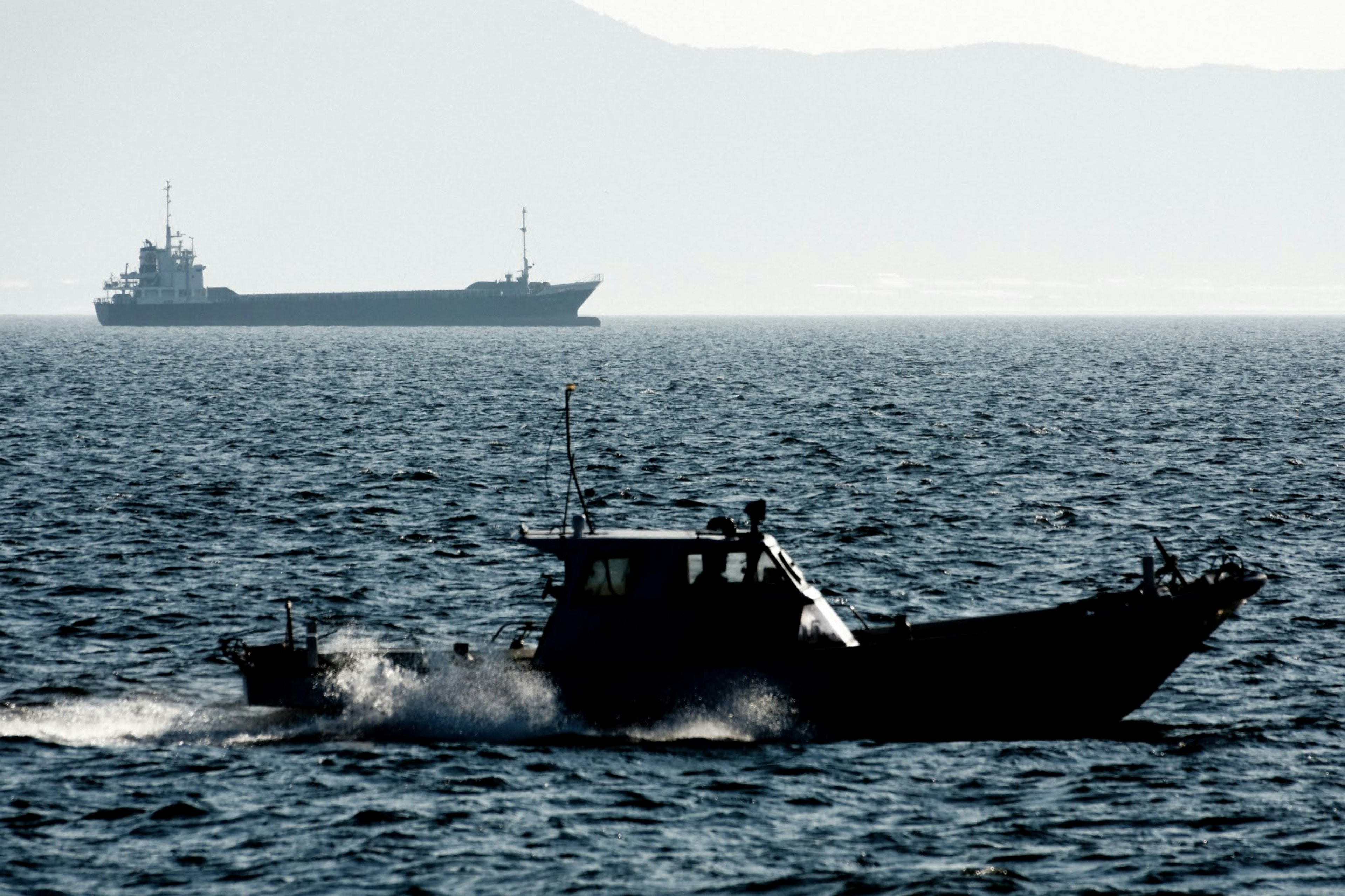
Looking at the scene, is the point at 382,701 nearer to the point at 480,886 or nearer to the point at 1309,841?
the point at 480,886

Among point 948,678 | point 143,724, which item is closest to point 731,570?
point 948,678

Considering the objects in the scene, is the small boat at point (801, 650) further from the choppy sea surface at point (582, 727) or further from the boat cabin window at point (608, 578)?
the choppy sea surface at point (582, 727)

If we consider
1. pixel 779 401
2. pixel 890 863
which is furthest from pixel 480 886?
pixel 779 401

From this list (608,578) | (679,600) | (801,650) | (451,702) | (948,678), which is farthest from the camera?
(451,702)

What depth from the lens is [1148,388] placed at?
95.1 meters

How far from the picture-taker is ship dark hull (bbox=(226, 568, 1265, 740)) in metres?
19.7

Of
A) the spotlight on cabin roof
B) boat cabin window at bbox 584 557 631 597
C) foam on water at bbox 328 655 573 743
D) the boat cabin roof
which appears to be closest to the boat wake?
foam on water at bbox 328 655 573 743

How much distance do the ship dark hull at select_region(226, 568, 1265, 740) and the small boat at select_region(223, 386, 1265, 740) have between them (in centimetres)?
2

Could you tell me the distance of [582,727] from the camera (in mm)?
20266

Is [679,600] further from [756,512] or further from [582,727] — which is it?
[582,727]

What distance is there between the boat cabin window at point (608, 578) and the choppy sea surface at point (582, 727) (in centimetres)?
148

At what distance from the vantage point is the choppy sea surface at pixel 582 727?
16.0 metres

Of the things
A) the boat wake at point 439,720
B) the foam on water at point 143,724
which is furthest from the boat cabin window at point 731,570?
the foam on water at point 143,724

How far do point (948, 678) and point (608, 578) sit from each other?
183 inches
